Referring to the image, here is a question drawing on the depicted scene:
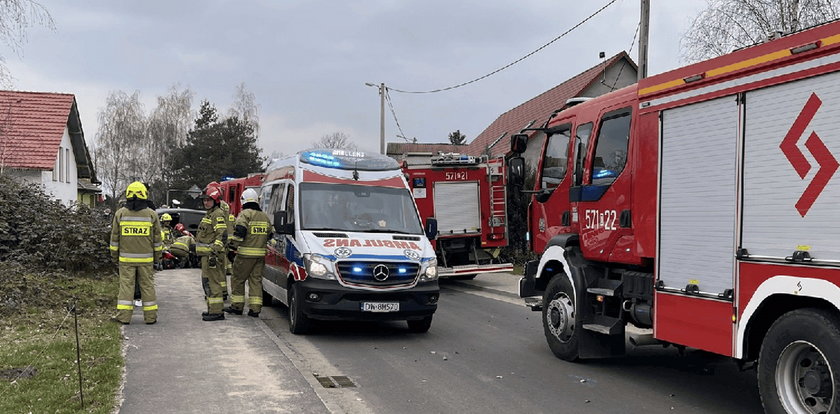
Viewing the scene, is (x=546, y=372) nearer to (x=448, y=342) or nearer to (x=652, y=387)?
(x=652, y=387)

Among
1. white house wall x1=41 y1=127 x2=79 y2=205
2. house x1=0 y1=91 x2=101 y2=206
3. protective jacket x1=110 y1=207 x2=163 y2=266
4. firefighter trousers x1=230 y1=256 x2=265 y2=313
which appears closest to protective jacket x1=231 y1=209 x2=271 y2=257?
firefighter trousers x1=230 y1=256 x2=265 y2=313

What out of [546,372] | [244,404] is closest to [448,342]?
[546,372]

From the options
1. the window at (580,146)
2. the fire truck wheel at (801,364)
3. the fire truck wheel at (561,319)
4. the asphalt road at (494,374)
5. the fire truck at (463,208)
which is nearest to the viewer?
the fire truck wheel at (801,364)

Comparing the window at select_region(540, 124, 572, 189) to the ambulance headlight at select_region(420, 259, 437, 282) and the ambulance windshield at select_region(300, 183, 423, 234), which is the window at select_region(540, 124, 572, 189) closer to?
the ambulance headlight at select_region(420, 259, 437, 282)

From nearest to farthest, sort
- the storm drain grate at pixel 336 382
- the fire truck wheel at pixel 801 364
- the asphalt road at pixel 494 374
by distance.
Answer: the fire truck wheel at pixel 801 364, the asphalt road at pixel 494 374, the storm drain grate at pixel 336 382

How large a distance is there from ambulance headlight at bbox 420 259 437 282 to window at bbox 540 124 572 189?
5.79 feet

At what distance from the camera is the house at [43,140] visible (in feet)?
71.1

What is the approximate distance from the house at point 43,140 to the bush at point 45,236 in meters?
3.71

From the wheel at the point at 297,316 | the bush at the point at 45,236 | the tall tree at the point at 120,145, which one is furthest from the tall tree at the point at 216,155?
the wheel at the point at 297,316

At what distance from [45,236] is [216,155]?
43.4m

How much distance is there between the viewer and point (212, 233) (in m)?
10.1

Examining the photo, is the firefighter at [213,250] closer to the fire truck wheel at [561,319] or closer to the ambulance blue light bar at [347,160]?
the ambulance blue light bar at [347,160]

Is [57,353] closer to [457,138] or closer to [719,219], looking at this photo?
[719,219]

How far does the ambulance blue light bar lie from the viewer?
10.2m
